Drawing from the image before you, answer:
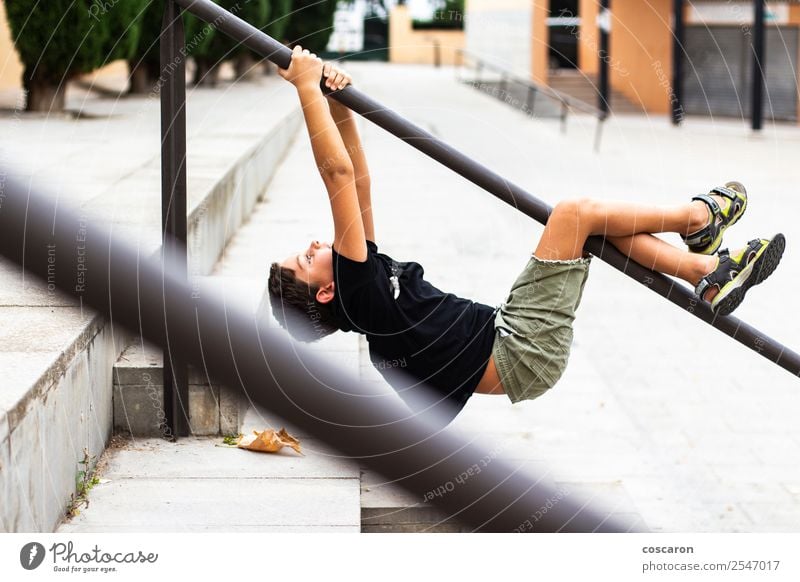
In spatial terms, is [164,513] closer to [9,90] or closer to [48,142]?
[48,142]

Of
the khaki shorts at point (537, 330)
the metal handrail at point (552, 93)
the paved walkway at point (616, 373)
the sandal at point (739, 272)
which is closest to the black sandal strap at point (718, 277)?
the sandal at point (739, 272)

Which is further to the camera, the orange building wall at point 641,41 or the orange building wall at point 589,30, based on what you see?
the orange building wall at point 641,41

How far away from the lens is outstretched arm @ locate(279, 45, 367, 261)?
196 cm

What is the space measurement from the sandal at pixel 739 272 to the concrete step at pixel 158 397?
3.14ft

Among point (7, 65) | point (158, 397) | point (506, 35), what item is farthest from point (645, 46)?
point (158, 397)

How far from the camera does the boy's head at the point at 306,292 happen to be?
2164 mm

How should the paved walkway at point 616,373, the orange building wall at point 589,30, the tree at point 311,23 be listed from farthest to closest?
the orange building wall at point 589,30 → the tree at point 311,23 → the paved walkway at point 616,373

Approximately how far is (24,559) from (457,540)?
73 centimetres

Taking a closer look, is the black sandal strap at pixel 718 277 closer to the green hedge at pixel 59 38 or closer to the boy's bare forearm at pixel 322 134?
the boy's bare forearm at pixel 322 134

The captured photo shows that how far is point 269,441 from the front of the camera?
2406 mm

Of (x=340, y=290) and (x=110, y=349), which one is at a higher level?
(x=340, y=290)

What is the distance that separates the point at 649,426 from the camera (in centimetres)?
359

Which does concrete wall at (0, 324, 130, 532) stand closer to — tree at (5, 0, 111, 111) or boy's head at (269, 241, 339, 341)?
boy's head at (269, 241, 339, 341)

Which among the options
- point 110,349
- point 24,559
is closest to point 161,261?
point 110,349
